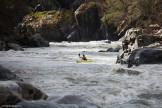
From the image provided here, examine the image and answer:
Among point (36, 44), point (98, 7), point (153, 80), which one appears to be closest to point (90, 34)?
point (98, 7)

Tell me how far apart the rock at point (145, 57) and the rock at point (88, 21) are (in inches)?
2597

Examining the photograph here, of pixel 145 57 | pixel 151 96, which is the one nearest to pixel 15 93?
pixel 151 96

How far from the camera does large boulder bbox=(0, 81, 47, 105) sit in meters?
8.97

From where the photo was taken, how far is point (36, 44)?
55250mm

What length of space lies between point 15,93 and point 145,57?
15588mm

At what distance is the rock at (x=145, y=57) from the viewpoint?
2320cm

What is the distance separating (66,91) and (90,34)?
7789 centimetres

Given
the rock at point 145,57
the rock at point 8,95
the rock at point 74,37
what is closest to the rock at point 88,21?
the rock at point 74,37

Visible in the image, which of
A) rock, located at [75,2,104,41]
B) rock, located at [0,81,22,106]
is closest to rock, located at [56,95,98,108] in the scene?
rock, located at [0,81,22,106]

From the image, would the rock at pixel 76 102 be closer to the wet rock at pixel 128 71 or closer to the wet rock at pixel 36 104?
the wet rock at pixel 36 104

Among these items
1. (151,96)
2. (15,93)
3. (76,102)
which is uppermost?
(15,93)

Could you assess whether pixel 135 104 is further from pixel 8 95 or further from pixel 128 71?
pixel 128 71

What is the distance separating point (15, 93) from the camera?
370 inches

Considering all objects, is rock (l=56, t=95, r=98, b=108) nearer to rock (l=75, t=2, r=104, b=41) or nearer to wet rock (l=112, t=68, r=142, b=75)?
wet rock (l=112, t=68, r=142, b=75)
